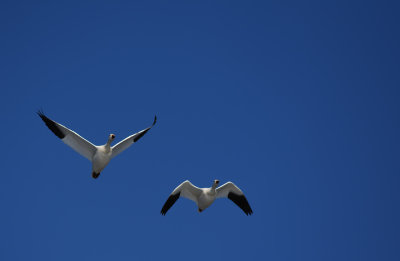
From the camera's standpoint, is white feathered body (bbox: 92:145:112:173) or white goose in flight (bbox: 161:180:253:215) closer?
white feathered body (bbox: 92:145:112:173)

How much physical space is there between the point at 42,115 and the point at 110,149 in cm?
307

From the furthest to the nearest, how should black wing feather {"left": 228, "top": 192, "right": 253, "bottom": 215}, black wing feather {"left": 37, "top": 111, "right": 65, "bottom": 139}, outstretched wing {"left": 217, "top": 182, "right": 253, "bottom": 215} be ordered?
black wing feather {"left": 228, "top": 192, "right": 253, "bottom": 215}
outstretched wing {"left": 217, "top": 182, "right": 253, "bottom": 215}
black wing feather {"left": 37, "top": 111, "right": 65, "bottom": 139}

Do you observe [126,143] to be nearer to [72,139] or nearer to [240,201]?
[72,139]

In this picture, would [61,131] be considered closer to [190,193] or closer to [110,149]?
[110,149]

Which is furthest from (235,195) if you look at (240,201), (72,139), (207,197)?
(72,139)

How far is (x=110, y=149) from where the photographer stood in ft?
72.1

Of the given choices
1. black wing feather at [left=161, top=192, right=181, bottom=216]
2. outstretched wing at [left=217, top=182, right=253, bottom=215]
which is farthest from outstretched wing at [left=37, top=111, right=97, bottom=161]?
outstretched wing at [left=217, top=182, right=253, bottom=215]

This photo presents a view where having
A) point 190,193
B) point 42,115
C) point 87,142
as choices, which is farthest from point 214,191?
point 42,115

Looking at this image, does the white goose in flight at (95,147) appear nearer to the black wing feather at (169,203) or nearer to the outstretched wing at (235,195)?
the black wing feather at (169,203)

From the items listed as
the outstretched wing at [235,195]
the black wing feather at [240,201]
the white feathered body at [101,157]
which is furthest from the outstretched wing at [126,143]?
the black wing feather at [240,201]

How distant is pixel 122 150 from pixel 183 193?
338 cm

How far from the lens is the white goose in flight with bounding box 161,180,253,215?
2312cm

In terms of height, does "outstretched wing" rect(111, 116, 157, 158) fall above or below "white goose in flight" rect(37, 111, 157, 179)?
above

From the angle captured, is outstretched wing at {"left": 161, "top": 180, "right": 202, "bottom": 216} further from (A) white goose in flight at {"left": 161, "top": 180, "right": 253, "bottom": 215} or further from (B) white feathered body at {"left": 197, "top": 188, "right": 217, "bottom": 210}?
(B) white feathered body at {"left": 197, "top": 188, "right": 217, "bottom": 210}
